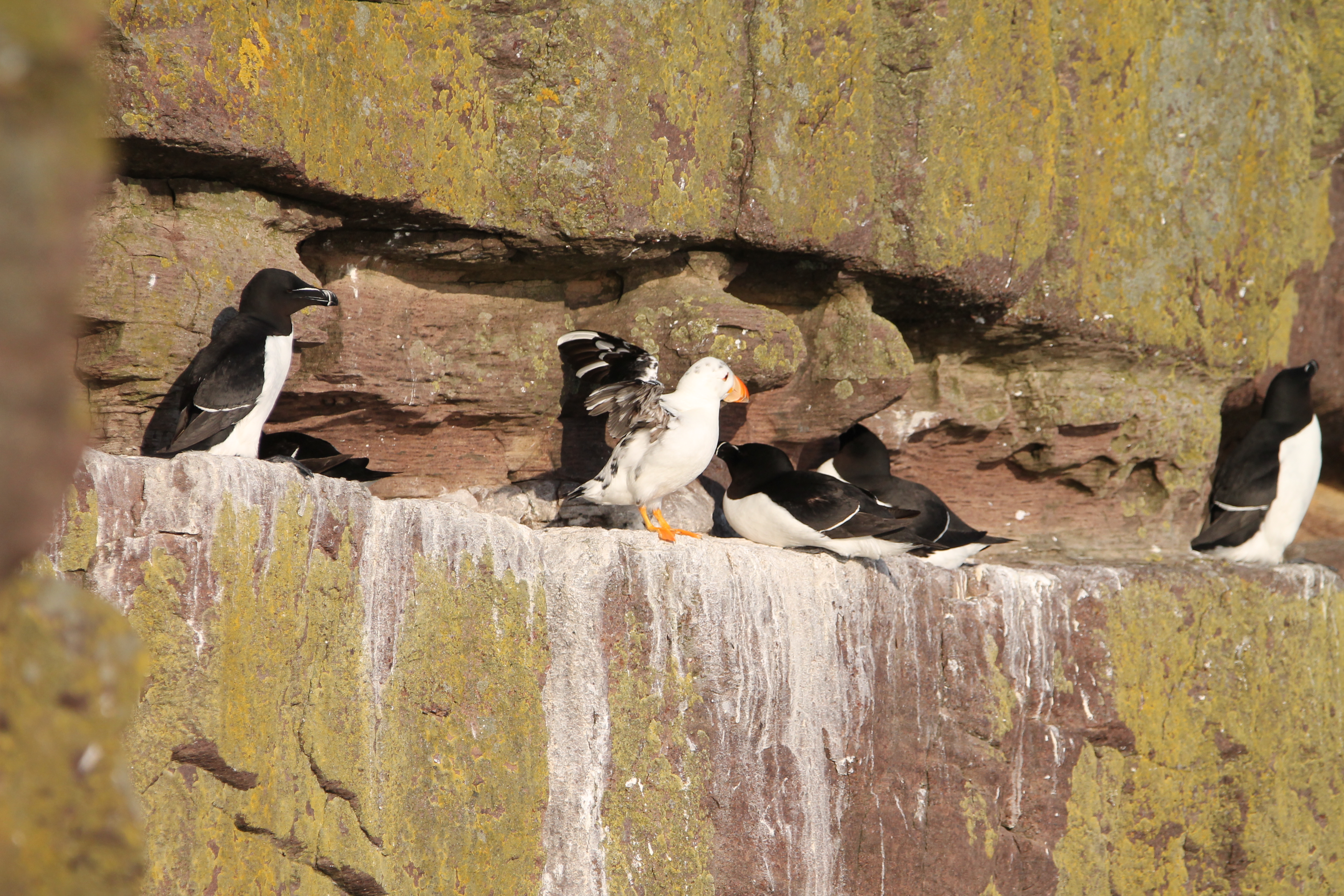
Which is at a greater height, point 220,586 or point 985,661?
point 220,586

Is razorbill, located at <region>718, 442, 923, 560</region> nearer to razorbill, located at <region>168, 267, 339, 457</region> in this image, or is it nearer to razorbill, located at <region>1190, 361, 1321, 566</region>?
razorbill, located at <region>168, 267, 339, 457</region>

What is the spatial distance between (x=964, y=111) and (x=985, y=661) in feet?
8.91

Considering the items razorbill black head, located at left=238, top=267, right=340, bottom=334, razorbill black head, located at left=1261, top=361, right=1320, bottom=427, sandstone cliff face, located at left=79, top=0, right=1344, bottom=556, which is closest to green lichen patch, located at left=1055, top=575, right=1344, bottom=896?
sandstone cliff face, located at left=79, top=0, right=1344, bottom=556

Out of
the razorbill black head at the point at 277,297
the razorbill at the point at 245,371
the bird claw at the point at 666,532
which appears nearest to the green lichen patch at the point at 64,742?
the razorbill at the point at 245,371

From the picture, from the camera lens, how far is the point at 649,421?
15.9 feet

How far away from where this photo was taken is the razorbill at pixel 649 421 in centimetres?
480

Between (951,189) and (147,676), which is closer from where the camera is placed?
(147,676)

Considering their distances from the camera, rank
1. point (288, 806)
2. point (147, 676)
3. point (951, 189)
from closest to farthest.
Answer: point (147, 676) → point (288, 806) → point (951, 189)

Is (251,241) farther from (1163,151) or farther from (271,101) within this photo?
(1163,151)

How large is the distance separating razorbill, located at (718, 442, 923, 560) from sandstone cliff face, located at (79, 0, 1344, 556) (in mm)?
485

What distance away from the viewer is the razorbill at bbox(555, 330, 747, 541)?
4801 millimetres

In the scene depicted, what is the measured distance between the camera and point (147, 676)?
10.2 ft

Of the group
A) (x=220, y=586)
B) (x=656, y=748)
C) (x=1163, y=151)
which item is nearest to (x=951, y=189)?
(x=1163, y=151)

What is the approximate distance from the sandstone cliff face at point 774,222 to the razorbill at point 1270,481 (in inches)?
7.9
